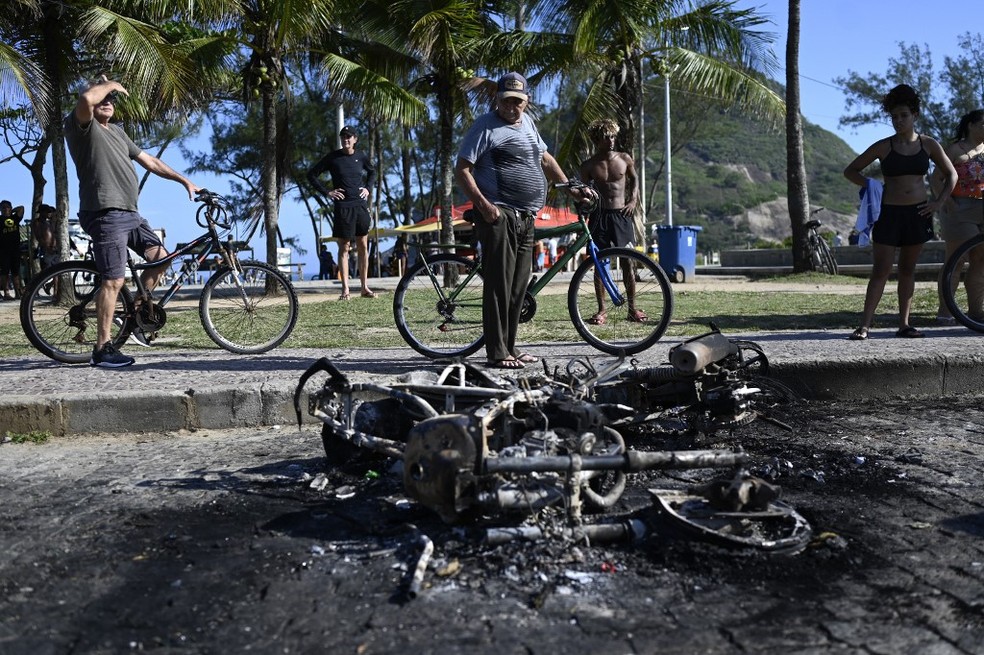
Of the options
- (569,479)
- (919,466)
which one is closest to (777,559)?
(569,479)

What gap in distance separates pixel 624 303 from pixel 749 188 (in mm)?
132580

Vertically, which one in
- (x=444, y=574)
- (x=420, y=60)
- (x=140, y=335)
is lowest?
(x=444, y=574)

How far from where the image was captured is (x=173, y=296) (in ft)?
24.2

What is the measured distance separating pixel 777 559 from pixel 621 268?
4373mm

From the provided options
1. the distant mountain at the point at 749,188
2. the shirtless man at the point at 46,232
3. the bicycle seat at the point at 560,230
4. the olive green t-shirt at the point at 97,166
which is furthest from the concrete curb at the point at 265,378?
the distant mountain at the point at 749,188

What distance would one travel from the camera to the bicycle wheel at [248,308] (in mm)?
7520

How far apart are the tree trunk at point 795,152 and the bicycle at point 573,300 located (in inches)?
577

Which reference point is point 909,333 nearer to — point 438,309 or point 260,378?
point 438,309

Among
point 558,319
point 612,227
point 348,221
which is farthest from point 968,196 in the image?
point 348,221

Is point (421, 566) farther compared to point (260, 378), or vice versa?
point (260, 378)

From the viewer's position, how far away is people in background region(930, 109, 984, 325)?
812 centimetres

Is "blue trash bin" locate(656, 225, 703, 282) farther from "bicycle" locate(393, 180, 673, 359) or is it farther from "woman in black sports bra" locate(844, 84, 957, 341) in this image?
"bicycle" locate(393, 180, 673, 359)

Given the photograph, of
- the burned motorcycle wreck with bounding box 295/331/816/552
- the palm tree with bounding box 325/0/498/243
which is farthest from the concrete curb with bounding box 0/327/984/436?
the palm tree with bounding box 325/0/498/243

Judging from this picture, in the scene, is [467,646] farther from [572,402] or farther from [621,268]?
[621,268]
